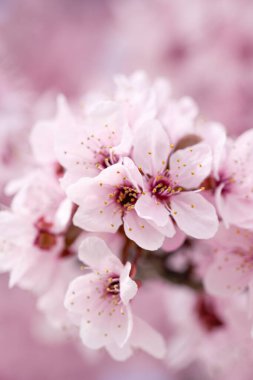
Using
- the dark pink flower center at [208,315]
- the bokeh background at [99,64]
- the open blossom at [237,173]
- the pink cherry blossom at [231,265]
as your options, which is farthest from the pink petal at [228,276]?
the bokeh background at [99,64]

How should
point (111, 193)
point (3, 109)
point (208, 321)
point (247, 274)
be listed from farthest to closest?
point (3, 109)
point (208, 321)
point (247, 274)
point (111, 193)

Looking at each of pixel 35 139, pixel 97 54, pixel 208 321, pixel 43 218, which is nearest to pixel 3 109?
pixel 35 139

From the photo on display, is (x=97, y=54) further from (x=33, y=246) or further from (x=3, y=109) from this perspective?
(x=33, y=246)

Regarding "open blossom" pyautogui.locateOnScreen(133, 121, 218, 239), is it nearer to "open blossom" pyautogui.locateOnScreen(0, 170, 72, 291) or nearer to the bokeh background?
"open blossom" pyautogui.locateOnScreen(0, 170, 72, 291)

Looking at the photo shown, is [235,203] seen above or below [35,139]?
below

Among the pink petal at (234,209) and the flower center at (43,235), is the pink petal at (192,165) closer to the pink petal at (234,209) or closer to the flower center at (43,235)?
the pink petal at (234,209)

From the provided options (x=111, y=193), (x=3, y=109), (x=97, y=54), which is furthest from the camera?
(x=97, y=54)

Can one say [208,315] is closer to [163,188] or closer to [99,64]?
[163,188]
